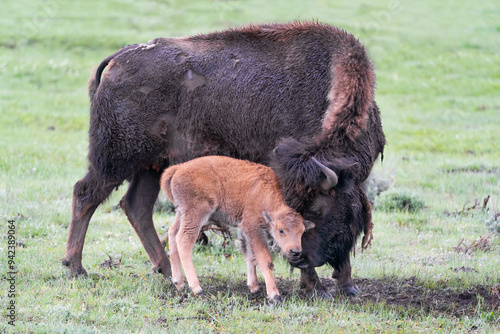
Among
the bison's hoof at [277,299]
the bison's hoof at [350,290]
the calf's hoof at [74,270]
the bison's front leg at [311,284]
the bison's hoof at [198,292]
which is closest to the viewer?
the bison's hoof at [277,299]

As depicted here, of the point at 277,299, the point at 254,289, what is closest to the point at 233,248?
the point at 254,289

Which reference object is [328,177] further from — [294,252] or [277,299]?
[277,299]

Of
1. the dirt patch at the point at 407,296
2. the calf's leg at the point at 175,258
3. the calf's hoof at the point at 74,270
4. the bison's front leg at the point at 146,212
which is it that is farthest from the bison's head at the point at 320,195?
the calf's hoof at the point at 74,270

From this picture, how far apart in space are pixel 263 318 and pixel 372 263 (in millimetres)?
2262

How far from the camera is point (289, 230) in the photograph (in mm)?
5512

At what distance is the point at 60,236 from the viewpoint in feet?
25.8

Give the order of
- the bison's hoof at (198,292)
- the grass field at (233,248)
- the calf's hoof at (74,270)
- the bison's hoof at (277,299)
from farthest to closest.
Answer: the calf's hoof at (74,270) < the bison's hoof at (198,292) < the bison's hoof at (277,299) < the grass field at (233,248)

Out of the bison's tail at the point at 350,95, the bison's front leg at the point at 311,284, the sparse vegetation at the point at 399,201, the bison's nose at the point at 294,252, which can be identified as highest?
the bison's tail at the point at 350,95

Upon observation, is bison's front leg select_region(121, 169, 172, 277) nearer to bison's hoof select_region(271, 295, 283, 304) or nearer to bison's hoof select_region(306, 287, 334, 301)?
bison's hoof select_region(271, 295, 283, 304)

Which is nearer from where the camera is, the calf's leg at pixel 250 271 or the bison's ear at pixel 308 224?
the bison's ear at pixel 308 224

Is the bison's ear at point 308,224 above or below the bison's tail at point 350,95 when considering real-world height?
below

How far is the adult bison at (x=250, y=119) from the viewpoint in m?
5.77

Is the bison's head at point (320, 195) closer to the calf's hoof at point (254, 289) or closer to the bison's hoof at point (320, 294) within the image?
Result: the bison's hoof at point (320, 294)

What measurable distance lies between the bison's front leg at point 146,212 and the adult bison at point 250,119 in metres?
0.01
